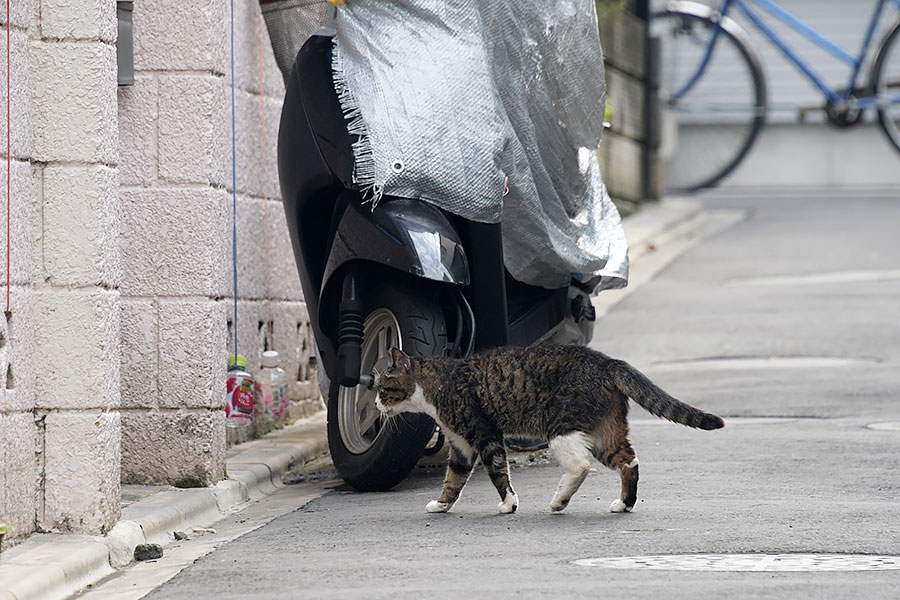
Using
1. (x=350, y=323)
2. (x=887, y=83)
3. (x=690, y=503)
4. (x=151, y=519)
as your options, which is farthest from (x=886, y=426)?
(x=887, y=83)

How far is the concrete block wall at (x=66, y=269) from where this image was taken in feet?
17.9

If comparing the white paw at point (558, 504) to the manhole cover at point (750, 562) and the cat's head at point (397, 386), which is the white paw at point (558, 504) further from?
the manhole cover at point (750, 562)

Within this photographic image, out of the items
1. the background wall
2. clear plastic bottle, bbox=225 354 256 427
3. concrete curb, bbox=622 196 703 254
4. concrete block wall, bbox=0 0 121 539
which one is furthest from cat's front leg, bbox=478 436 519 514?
concrete curb, bbox=622 196 703 254

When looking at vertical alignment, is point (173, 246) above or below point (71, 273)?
above

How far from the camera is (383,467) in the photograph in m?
6.61

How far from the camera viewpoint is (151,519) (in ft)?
19.1

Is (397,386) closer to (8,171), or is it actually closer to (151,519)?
(151,519)

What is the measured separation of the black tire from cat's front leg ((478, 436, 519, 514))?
487mm

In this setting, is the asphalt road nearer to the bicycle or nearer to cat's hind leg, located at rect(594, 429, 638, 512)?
cat's hind leg, located at rect(594, 429, 638, 512)

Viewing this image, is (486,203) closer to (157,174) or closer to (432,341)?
(432,341)

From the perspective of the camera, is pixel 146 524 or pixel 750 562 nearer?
pixel 750 562

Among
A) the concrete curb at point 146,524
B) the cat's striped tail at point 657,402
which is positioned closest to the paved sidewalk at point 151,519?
the concrete curb at point 146,524

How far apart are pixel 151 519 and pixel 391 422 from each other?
A: 44.7 inches

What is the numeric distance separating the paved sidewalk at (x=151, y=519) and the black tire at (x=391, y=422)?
19.5 inches
